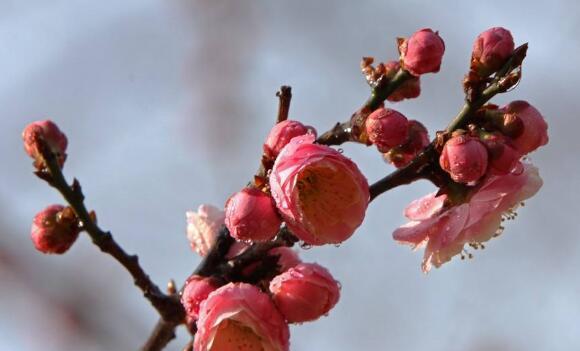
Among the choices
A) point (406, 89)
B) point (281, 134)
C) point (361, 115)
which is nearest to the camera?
point (281, 134)

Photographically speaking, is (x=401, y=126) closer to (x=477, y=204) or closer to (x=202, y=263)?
(x=477, y=204)

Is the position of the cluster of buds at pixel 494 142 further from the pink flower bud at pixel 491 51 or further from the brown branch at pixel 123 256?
the brown branch at pixel 123 256

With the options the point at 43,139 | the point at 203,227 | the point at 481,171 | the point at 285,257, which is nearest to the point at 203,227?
the point at 203,227

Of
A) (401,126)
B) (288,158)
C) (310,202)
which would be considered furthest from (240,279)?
(401,126)

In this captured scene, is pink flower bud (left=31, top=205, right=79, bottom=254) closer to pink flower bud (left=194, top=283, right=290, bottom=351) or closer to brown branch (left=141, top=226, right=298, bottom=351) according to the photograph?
brown branch (left=141, top=226, right=298, bottom=351)

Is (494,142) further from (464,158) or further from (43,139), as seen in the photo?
(43,139)

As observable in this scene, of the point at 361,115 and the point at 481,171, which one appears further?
the point at 361,115

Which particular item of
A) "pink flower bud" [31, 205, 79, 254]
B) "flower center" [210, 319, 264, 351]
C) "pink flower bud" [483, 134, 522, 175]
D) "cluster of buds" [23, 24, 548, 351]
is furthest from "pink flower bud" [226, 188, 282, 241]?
"pink flower bud" [31, 205, 79, 254]
